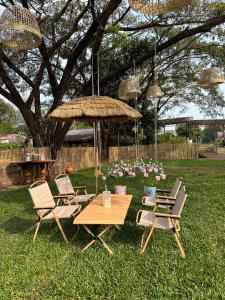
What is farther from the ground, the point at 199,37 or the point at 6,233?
the point at 199,37

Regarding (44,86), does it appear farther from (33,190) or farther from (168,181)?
(33,190)

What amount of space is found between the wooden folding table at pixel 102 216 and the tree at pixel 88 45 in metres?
4.51

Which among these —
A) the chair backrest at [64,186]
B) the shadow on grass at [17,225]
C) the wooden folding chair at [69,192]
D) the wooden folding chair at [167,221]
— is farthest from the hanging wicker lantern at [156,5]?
the shadow on grass at [17,225]

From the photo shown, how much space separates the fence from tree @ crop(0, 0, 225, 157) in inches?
43.9

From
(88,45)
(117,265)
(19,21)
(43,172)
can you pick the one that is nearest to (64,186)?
(117,265)

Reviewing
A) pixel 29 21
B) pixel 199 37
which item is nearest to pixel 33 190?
pixel 29 21

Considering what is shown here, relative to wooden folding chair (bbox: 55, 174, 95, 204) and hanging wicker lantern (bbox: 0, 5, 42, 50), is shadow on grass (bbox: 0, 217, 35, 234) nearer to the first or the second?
wooden folding chair (bbox: 55, 174, 95, 204)

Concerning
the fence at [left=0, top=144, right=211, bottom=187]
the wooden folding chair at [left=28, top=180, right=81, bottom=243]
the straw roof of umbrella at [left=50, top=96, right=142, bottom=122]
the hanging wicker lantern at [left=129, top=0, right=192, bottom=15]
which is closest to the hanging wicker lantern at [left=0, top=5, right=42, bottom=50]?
the straw roof of umbrella at [left=50, top=96, right=142, bottom=122]

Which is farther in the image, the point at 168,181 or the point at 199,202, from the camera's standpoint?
the point at 168,181

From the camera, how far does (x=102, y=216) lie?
4.39m

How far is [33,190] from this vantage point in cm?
518

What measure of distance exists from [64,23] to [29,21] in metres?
8.42

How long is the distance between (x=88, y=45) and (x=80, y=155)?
6.09 m

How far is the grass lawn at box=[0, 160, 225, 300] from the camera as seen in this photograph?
3.21m
